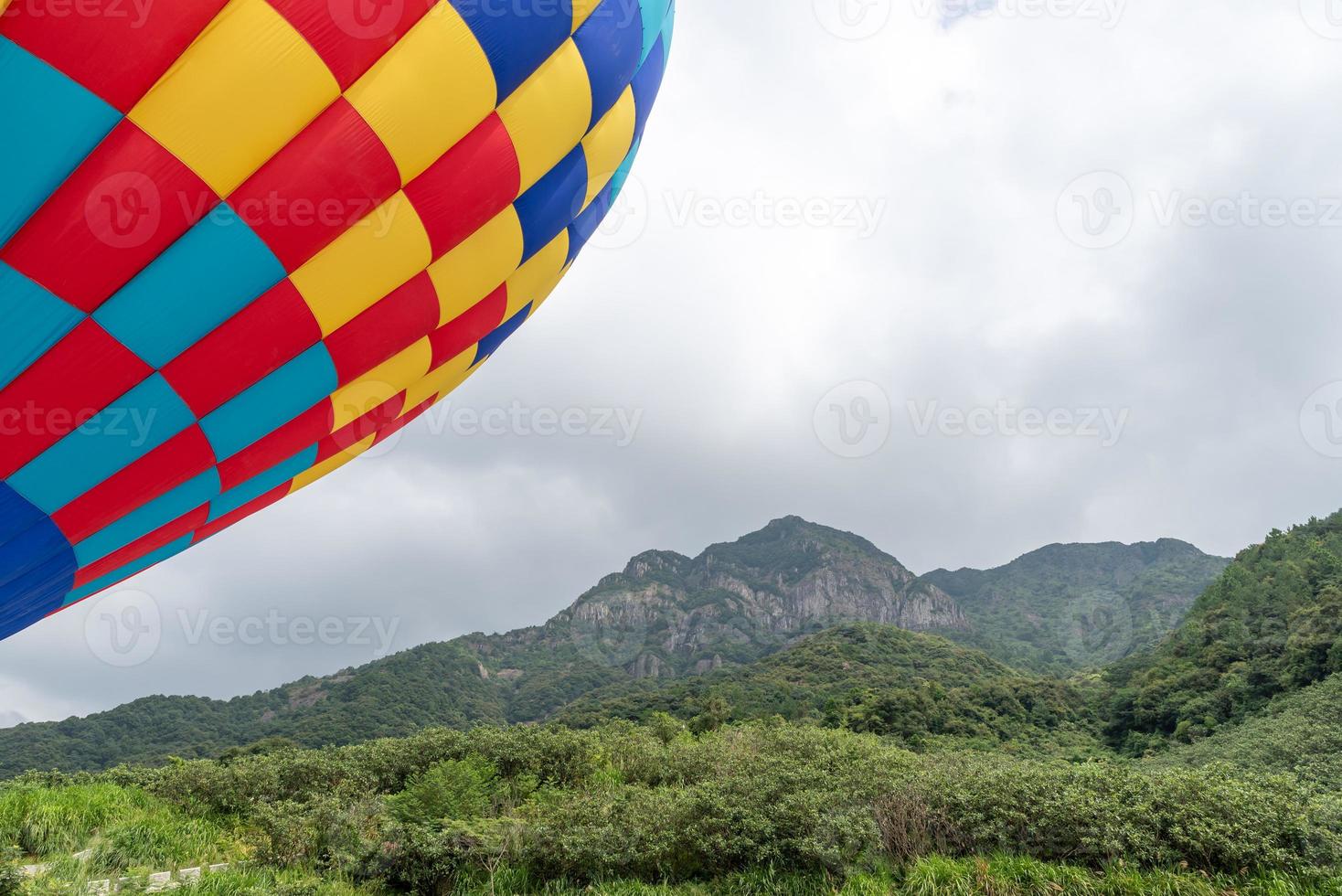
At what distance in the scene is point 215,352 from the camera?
3857mm

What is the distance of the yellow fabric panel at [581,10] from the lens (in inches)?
159

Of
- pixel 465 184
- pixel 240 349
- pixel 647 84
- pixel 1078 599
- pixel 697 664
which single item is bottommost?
pixel 697 664

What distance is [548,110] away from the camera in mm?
4305

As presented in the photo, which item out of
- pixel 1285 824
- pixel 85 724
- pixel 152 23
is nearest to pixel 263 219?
pixel 152 23

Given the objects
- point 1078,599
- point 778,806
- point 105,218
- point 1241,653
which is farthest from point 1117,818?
point 1078,599

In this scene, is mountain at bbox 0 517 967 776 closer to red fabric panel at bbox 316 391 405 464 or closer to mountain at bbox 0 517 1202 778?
mountain at bbox 0 517 1202 778

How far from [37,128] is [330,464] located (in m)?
3.99

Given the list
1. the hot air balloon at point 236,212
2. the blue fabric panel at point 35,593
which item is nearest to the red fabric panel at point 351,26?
the hot air balloon at point 236,212

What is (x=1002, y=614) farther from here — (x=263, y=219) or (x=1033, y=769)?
(x=263, y=219)

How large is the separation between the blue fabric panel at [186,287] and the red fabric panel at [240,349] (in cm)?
11

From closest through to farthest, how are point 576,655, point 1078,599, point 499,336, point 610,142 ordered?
point 610,142 < point 499,336 < point 576,655 < point 1078,599

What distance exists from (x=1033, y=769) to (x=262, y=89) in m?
10.9

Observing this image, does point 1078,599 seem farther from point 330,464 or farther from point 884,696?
point 330,464

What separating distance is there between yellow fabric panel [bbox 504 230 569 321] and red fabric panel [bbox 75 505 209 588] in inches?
111
